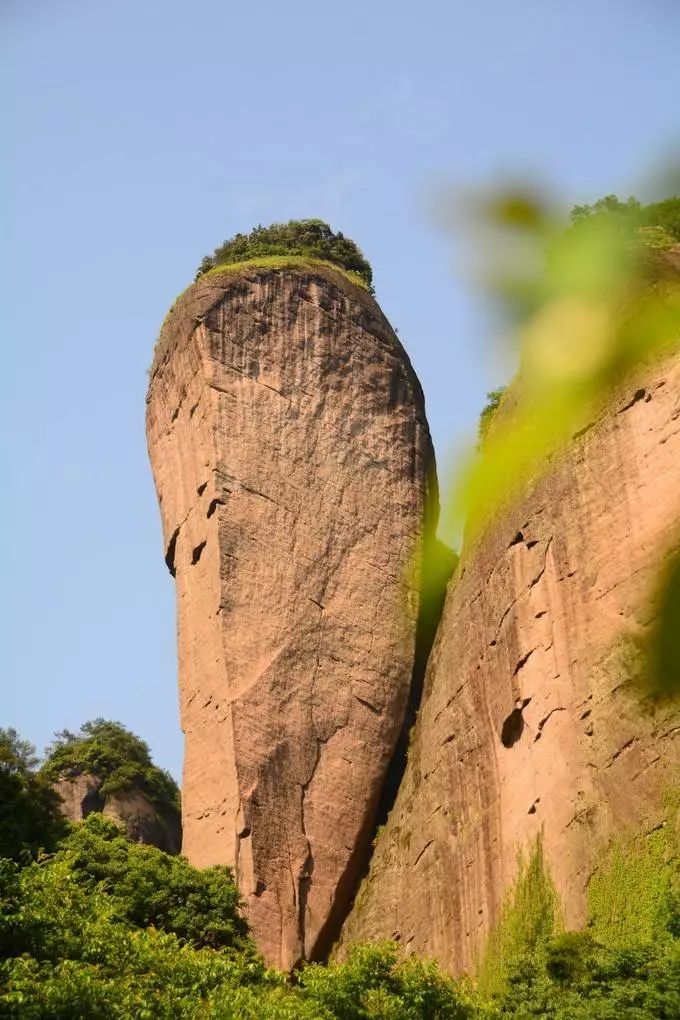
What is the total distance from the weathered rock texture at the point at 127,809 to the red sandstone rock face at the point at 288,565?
27.7ft

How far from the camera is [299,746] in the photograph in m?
24.8

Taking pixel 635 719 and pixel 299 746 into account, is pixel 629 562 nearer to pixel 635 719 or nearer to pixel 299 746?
pixel 635 719

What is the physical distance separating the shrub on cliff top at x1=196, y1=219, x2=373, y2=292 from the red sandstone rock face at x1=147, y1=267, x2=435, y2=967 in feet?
4.26

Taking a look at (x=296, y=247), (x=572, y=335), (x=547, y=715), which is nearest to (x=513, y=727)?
(x=547, y=715)

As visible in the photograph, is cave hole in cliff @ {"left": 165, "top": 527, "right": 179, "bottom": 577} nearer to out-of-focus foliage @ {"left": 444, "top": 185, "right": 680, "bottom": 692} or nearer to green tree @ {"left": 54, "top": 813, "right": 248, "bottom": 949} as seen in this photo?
green tree @ {"left": 54, "top": 813, "right": 248, "bottom": 949}

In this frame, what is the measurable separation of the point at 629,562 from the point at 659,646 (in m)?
18.0

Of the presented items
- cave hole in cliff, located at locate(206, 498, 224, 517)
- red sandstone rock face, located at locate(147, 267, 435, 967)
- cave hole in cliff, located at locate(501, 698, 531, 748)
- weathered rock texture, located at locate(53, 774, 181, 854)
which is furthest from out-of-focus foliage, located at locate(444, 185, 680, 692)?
weathered rock texture, located at locate(53, 774, 181, 854)

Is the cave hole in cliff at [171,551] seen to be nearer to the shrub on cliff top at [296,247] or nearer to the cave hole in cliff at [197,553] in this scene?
the cave hole in cliff at [197,553]

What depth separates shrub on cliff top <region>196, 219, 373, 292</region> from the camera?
30750mm

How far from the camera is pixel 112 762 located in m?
35.7

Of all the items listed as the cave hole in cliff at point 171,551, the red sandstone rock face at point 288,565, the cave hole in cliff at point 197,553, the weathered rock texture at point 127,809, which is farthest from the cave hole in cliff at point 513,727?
the weathered rock texture at point 127,809

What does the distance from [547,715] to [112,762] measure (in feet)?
56.0

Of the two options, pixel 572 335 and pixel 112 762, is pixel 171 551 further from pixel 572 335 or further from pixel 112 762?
pixel 572 335

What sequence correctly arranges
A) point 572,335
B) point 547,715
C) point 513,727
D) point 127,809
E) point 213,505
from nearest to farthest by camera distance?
1. point 572,335
2. point 547,715
3. point 513,727
4. point 213,505
5. point 127,809
